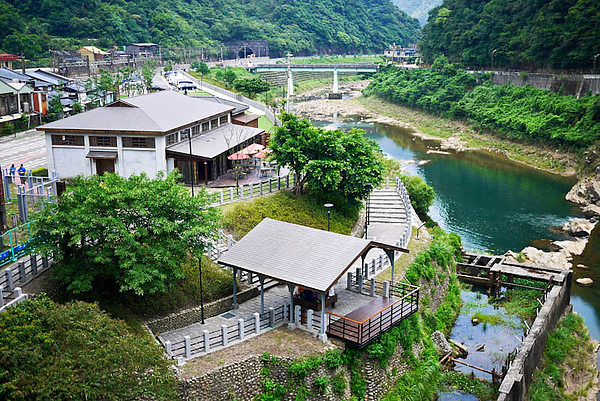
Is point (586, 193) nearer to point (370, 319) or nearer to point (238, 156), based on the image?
point (238, 156)

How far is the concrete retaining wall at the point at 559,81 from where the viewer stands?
72250 millimetres

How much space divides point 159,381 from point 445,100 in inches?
3381

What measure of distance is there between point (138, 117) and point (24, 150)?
17.2m

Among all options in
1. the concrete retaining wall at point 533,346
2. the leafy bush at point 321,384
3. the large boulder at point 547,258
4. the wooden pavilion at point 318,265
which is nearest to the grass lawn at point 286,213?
the wooden pavilion at point 318,265

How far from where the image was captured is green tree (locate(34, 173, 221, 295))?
2141 centimetres

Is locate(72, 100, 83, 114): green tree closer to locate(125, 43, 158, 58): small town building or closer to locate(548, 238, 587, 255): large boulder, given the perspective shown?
locate(548, 238, 587, 255): large boulder

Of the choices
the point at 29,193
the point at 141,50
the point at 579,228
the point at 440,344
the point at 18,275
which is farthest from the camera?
the point at 141,50

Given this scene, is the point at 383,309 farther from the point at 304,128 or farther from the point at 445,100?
the point at 445,100

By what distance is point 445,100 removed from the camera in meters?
95.6

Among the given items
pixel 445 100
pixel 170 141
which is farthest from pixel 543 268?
pixel 445 100

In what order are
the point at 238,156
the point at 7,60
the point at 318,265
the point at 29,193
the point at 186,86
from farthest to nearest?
the point at 7,60, the point at 186,86, the point at 238,156, the point at 29,193, the point at 318,265

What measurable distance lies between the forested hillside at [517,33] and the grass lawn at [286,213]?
53.9 meters

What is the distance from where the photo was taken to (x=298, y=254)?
2306 cm

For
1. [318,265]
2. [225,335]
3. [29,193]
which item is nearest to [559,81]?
[318,265]
